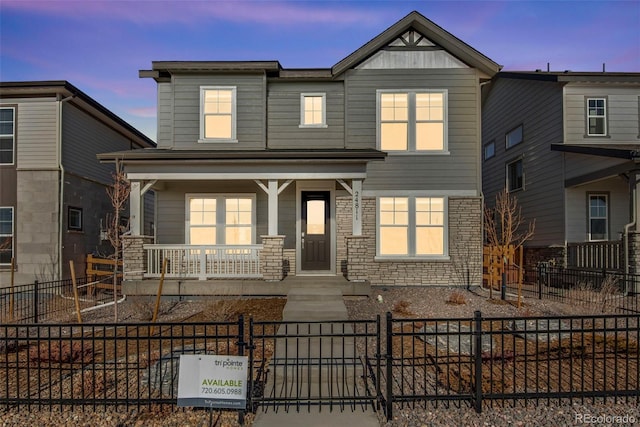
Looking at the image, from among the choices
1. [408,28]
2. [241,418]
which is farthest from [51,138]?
[241,418]

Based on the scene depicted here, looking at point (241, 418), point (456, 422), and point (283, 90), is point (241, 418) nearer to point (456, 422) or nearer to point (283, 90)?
point (456, 422)

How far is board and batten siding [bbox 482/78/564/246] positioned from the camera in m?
14.8

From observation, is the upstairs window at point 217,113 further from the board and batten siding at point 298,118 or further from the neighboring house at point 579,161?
the neighboring house at point 579,161

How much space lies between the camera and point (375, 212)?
12.7 m

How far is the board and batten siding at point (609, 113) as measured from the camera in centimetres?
1442

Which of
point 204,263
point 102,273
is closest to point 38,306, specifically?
point 102,273

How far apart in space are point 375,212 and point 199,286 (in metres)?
5.62

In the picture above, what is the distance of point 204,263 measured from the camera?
11.2m

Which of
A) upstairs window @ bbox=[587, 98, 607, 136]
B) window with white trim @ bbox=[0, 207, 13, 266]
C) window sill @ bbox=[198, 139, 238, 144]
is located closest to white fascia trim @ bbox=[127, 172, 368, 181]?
window sill @ bbox=[198, 139, 238, 144]

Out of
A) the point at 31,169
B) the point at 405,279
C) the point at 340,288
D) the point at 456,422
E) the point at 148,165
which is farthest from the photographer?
the point at 31,169

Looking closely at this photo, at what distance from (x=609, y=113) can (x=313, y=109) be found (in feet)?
34.6

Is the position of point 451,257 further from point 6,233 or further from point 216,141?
point 6,233

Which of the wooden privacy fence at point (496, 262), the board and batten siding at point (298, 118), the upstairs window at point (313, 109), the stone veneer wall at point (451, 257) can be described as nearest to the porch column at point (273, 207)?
the board and batten siding at point (298, 118)

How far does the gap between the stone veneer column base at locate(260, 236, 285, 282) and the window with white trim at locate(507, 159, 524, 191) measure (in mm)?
11700
